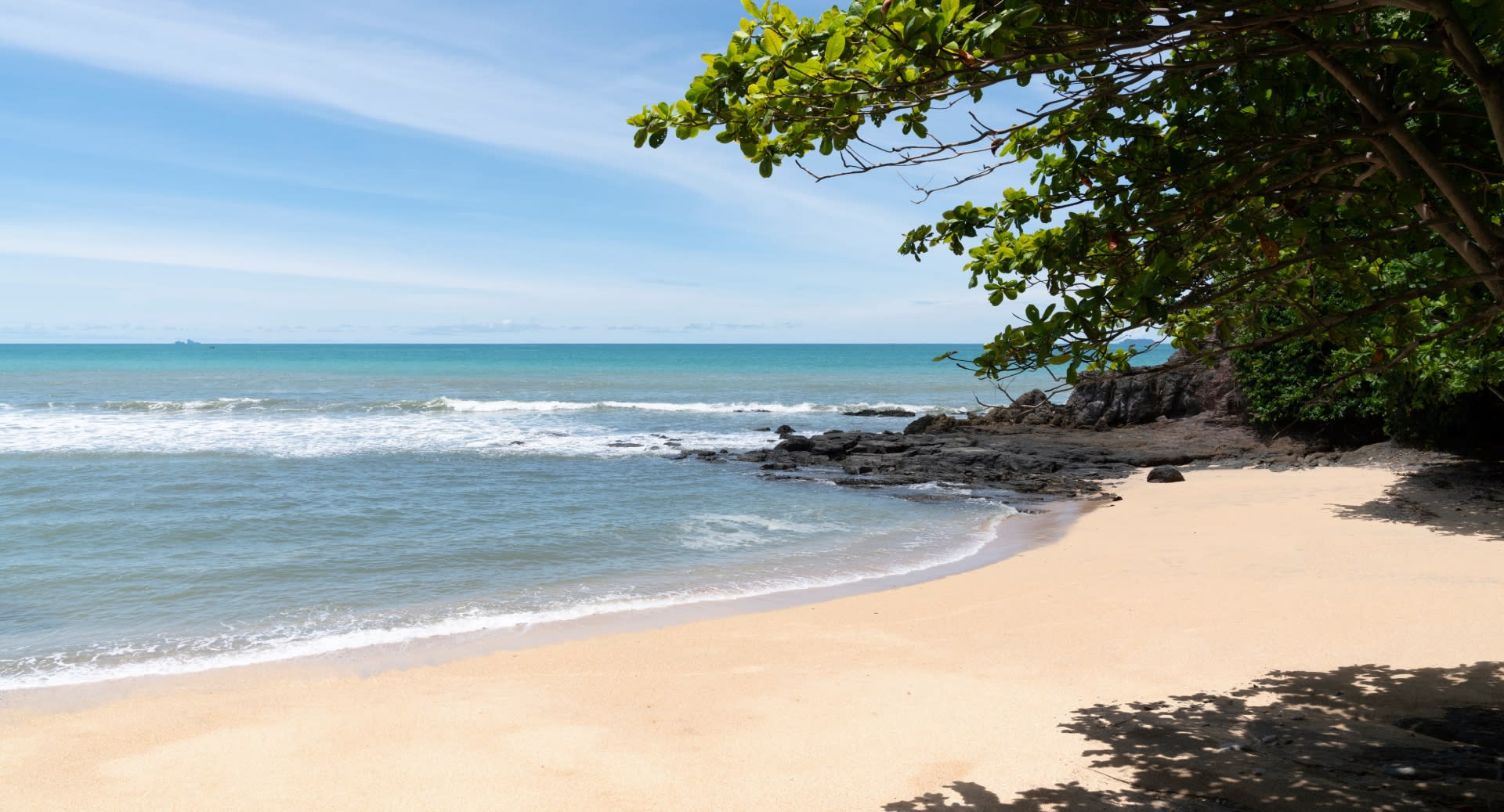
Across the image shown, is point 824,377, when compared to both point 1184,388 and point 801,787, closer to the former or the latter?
point 1184,388

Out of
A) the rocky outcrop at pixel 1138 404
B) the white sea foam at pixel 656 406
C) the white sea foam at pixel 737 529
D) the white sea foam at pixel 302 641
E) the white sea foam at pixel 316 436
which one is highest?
the rocky outcrop at pixel 1138 404

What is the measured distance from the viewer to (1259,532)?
12.8 m

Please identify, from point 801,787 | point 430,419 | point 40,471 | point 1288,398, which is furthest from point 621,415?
point 801,787

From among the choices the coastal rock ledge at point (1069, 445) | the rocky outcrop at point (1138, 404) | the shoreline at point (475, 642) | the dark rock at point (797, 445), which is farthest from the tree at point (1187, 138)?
the rocky outcrop at point (1138, 404)

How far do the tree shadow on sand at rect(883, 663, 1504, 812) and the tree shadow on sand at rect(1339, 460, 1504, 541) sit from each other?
6.60 metres

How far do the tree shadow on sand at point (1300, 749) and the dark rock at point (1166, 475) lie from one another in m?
13.0

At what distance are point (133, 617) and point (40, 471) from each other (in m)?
14.1

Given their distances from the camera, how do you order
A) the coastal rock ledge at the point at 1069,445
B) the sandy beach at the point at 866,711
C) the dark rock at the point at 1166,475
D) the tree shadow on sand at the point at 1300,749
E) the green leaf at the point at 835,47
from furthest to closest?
the coastal rock ledge at the point at 1069,445 → the dark rock at the point at 1166,475 → the sandy beach at the point at 866,711 → the tree shadow on sand at the point at 1300,749 → the green leaf at the point at 835,47

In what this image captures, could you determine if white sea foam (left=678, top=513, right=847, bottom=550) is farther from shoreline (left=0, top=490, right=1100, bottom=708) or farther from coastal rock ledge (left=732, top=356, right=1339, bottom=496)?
coastal rock ledge (left=732, top=356, right=1339, bottom=496)

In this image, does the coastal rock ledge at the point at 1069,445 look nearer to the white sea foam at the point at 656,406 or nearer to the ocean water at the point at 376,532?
the ocean water at the point at 376,532

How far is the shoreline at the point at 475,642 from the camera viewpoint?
7660mm

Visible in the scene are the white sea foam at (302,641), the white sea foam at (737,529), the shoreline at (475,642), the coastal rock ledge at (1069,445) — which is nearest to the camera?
the shoreline at (475,642)

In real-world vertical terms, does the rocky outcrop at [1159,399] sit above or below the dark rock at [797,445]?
above

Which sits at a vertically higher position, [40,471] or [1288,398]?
[1288,398]
